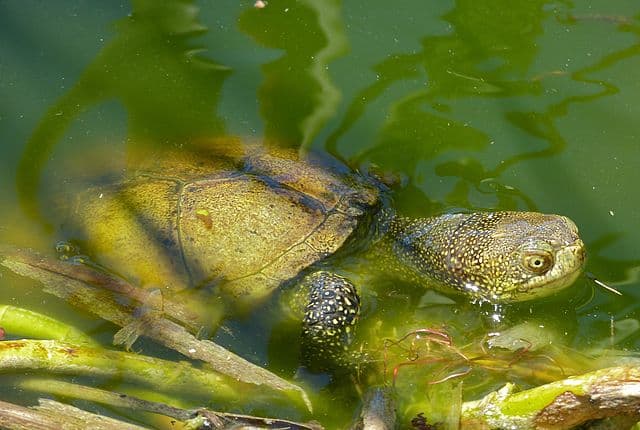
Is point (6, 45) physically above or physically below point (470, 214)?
above

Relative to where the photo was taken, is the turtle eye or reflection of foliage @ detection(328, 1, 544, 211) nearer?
the turtle eye

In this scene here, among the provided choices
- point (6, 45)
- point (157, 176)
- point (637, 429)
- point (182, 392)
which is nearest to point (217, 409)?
point (182, 392)

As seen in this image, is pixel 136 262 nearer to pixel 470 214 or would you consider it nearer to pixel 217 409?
pixel 217 409

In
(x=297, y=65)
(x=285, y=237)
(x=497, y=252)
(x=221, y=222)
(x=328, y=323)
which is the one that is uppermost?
(x=297, y=65)

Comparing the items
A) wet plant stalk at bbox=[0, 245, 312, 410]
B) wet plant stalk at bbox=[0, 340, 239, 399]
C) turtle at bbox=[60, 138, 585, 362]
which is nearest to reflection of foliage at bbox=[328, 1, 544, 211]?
turtle at bbox=[60, 138, 585, 362]

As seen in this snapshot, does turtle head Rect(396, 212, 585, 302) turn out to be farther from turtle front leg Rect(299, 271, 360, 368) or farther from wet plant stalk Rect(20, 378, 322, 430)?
wet plant stalk Rect(20, 378, 322, 430)

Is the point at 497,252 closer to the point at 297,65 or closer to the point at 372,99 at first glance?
the point at 372,99

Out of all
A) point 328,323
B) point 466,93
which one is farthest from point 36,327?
point 466,93
